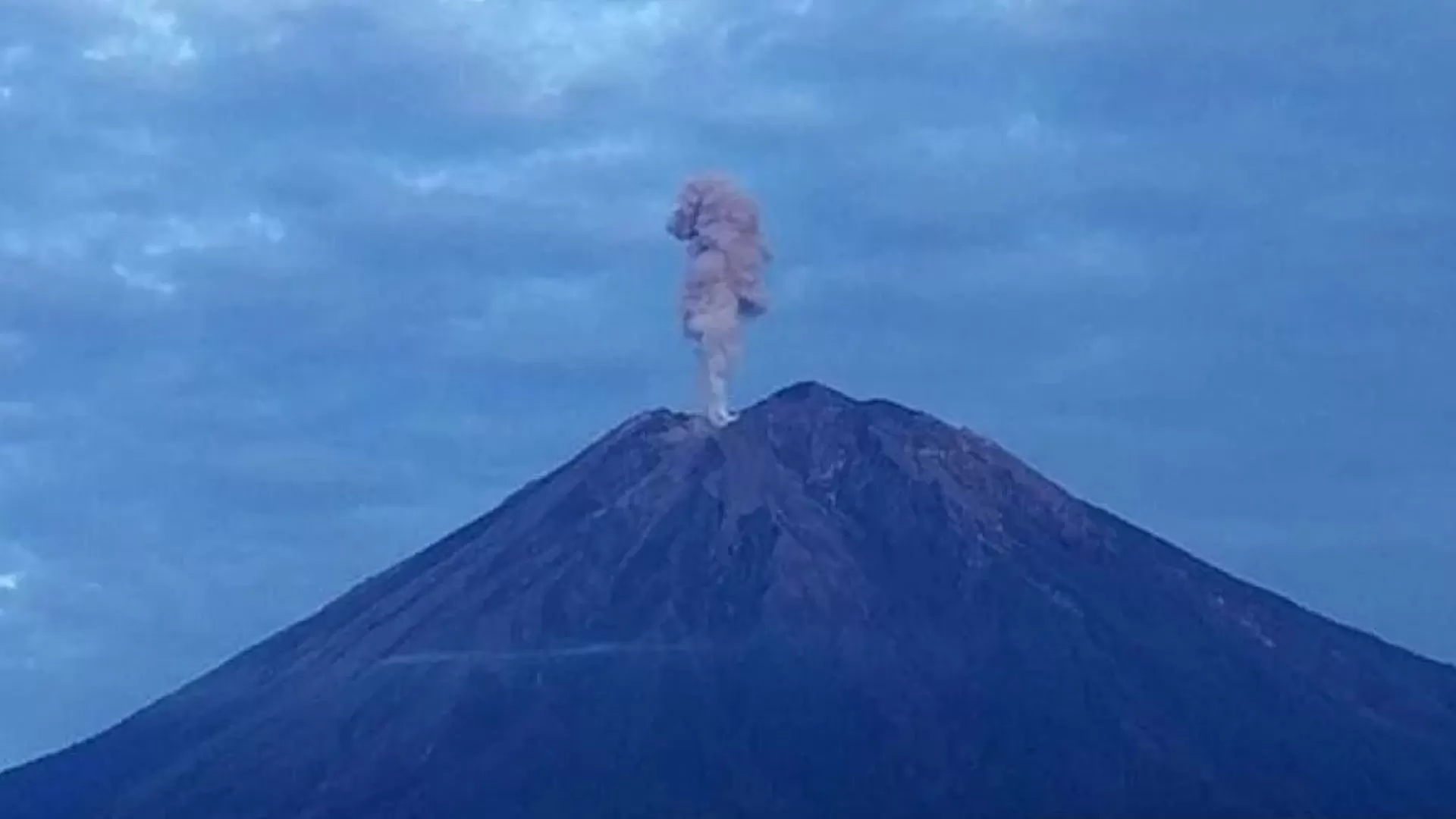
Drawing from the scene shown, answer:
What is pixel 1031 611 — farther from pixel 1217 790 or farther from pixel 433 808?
pixel 433 808

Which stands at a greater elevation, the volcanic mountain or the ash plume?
the ash plume

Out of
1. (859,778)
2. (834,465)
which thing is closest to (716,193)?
(834,465)

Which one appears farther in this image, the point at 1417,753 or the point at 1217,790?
the point at 1417,753

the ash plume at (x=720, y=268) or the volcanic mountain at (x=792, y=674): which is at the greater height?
the ash plume at (x=720, y=268)
